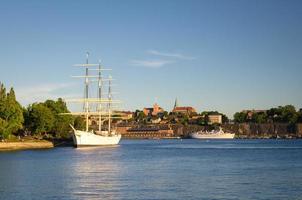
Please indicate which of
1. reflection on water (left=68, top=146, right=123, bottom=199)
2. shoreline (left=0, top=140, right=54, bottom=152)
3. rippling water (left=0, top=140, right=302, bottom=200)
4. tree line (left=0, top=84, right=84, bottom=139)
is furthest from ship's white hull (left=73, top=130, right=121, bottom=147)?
rippling water (left=0, top=140, right=302, bottom=200)

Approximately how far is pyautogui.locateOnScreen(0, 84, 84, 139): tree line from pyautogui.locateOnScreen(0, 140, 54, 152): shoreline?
2.16 meters

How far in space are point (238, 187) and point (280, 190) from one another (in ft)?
9.76

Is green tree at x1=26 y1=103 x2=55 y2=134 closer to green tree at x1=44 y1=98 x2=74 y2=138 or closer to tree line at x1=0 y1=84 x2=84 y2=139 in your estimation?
tree line at x1=0 y1=84 x2=84 y2=139

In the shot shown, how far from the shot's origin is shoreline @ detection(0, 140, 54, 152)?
10488 centimetres

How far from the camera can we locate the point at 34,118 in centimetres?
12781

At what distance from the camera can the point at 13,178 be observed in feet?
160

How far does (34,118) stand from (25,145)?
643 inches

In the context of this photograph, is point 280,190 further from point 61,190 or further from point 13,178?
point 13,178

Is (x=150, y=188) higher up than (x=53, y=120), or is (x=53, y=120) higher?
(x=53, y=120)

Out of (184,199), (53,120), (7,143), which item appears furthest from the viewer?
(53,120)

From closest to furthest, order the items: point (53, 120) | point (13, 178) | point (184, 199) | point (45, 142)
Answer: point (184, 199) < point (13, 178) < point (45, 142) < point (53, 120)

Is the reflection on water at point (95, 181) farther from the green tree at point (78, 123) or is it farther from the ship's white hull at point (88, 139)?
the green tree at point (78, 123)

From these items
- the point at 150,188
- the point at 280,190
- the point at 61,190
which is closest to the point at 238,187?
the point at 280,190

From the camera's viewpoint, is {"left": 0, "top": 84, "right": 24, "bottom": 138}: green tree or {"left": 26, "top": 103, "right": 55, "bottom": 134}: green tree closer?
{"left": 0, "top": 84, "right": 24, "bottom": 138}: green tree
